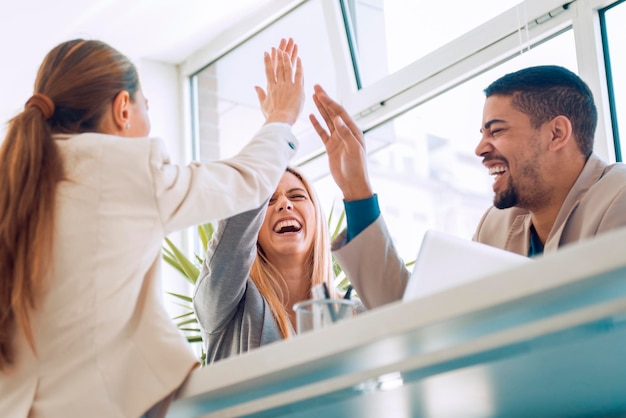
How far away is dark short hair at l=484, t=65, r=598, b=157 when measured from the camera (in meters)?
2.30

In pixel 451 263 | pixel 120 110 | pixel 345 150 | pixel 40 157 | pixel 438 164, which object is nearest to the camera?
pixel 451 263

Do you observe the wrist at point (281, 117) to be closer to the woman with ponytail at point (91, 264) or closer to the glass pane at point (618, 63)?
the woman with ponytail at point (91, 264)

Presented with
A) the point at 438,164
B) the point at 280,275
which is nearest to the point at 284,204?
the point at 280,275

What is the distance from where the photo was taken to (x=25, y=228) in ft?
5.08

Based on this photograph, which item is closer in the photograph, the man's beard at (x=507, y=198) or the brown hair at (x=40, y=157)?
the brown hair at (x=40, y=157)

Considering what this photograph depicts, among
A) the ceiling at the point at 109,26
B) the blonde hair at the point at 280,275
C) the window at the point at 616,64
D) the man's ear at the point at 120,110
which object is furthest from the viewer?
the ceiling at the point at 109,26

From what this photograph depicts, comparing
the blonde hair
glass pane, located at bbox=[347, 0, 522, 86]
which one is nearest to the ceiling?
glass pane, located at bbox=[347, 0, 522, 86]

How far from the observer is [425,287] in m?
1.44

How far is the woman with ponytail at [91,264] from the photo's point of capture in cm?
152

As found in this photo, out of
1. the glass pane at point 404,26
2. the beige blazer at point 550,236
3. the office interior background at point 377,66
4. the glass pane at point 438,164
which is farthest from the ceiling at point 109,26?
the beige blazer at point 550,236

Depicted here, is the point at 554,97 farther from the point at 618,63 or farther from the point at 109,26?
the point at 109,26

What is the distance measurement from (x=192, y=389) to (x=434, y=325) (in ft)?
1.61

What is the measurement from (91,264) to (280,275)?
1142mm

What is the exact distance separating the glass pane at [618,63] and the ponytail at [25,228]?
1939mm
